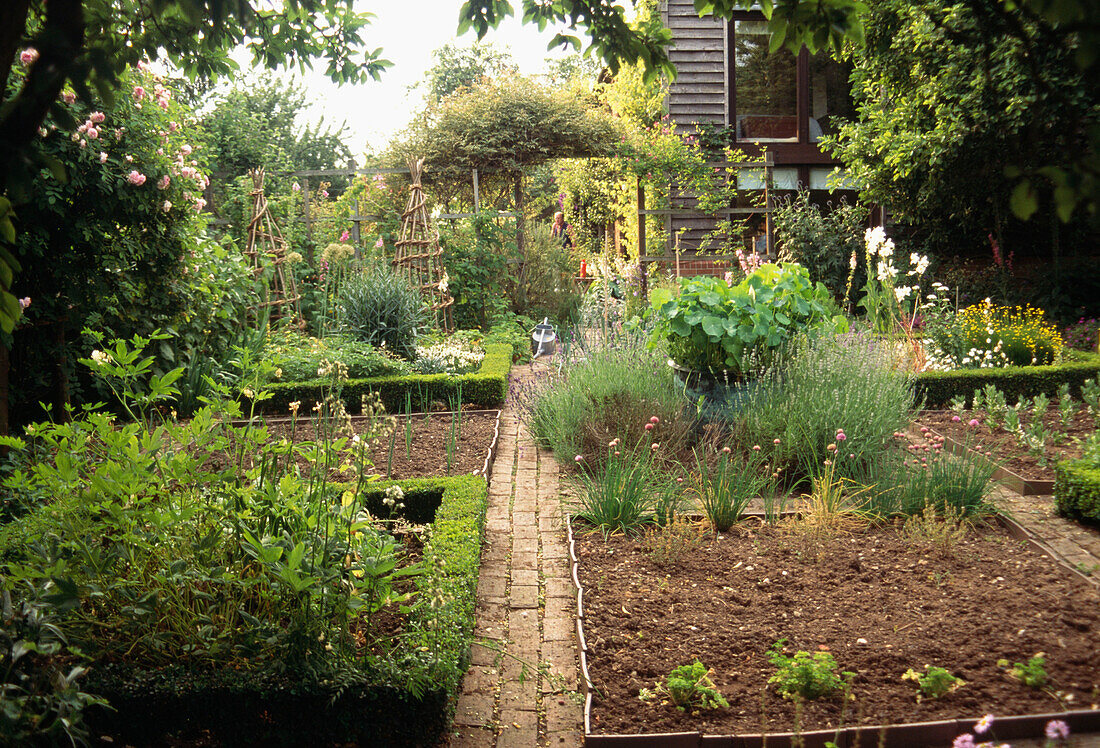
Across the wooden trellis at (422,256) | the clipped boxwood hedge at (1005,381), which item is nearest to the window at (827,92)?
the wooden trellis at (422,256)

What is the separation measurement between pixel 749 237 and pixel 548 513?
10.1 meters

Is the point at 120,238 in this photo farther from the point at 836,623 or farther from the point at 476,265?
the point at 836,623

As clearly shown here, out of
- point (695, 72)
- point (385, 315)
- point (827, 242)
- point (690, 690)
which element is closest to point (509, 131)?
point (695, 72)

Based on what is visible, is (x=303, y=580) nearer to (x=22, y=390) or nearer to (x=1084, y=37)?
(x=1084, y=37)

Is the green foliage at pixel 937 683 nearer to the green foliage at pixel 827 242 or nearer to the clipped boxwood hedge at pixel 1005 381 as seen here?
the clipped boxwood hedge at pixel 1005 381

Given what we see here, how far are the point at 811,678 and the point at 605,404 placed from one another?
2.70m

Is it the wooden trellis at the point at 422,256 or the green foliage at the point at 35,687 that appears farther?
the wooden trellis at the point at 422,256

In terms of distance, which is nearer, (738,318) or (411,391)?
(738,318)

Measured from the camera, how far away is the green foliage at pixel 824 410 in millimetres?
4375

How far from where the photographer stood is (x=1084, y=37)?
4.01 feet

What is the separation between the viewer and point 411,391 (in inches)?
261

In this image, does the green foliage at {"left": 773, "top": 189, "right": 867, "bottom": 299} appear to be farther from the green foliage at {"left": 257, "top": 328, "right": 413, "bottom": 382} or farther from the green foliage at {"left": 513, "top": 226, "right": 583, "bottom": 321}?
the green foliage at {"left": 257, "top": 328, "right": 413, "bottom": 382}

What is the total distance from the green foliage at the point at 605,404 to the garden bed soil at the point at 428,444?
1.57 ft

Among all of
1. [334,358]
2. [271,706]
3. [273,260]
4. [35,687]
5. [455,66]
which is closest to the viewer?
[35,687]
